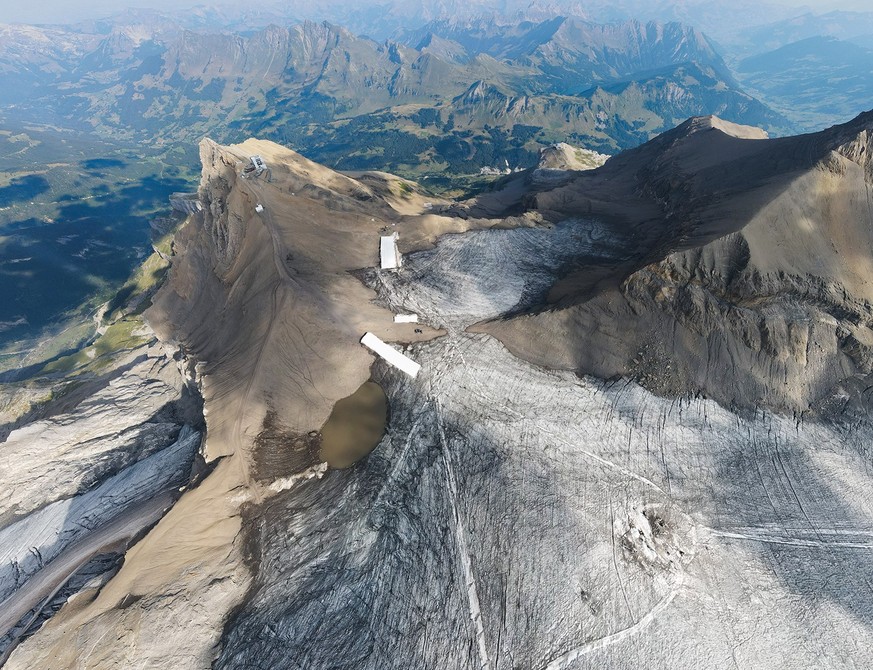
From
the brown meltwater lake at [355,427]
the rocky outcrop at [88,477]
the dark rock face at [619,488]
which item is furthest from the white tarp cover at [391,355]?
the rocky outcrop at [88,477]

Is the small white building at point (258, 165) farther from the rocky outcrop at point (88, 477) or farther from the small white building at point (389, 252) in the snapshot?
the rocky outcrop at point (88, 477)

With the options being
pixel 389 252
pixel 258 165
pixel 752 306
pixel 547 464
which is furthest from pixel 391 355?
pixel 258 165

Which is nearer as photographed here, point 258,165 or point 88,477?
point 88,477

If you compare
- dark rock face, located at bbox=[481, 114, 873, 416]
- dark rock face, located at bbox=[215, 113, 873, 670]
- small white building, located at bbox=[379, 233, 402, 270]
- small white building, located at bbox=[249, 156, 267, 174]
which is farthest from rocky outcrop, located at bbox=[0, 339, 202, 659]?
dark rock face, located at bbox=[481, 114, 873, 416]

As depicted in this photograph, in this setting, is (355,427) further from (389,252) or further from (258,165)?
(258,165)

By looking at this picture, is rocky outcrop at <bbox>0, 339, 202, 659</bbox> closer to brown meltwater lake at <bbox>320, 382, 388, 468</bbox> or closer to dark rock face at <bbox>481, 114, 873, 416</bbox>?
brown meltwater lake at <bbox>320, 382, 388, 468</bbox>
